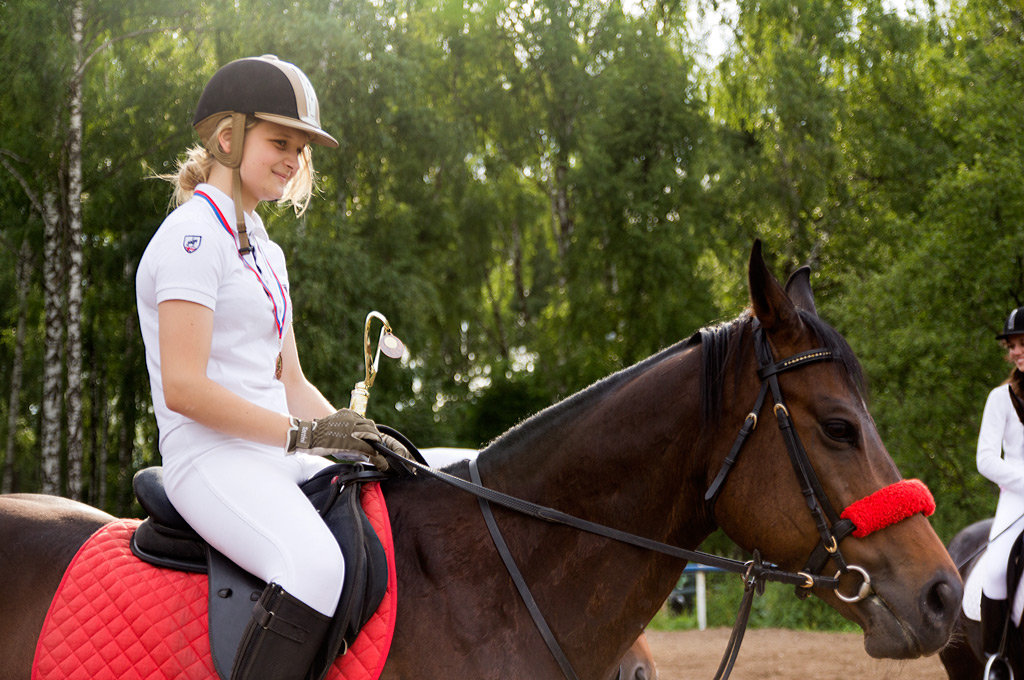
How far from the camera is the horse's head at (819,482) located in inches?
83.7

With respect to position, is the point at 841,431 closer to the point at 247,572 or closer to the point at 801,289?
the point at 801,289

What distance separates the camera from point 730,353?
2420 mm

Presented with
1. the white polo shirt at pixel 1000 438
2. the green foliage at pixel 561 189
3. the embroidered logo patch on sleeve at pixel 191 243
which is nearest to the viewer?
the embroidered logo patch on sleeve at pixel 191 243

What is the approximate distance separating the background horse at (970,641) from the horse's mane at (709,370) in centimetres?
364

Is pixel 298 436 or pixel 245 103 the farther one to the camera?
pixel 245 103

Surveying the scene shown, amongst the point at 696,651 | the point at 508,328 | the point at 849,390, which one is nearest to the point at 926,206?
the point at 696,651

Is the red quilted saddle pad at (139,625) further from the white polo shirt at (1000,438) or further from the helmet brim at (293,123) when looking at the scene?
the white polo shirt at (1000,438)

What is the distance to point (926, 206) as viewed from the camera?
712 inches

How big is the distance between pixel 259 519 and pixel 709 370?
1297mm

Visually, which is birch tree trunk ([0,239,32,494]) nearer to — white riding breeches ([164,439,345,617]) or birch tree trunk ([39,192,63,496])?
birch tree trunk ([39,192,63,496])

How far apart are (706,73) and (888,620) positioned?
25.7 metres

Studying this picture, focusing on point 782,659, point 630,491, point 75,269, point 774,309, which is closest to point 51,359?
point 75,269

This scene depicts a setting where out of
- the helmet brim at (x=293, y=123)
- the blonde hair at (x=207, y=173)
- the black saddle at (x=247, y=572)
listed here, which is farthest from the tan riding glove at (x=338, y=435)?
the helmet brim at (x=293, y=123)

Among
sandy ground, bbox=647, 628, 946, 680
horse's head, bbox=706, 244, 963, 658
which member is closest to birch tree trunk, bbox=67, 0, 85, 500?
sandy ground, bbox=647, 628, 946, 680
